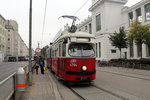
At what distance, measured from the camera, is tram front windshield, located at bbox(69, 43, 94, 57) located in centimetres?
1102

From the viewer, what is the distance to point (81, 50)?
440 inches

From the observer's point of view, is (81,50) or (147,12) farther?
(147,12)

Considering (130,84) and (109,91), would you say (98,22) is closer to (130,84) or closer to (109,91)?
(130,84)

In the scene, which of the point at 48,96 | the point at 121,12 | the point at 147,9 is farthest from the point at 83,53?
the point at 121,12

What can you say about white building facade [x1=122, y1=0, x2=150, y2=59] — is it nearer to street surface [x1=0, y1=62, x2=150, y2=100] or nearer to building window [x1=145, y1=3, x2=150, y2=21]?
building window [x1=145, y1=3, x2=150, y2=21]

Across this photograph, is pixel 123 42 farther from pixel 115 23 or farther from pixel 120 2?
pixel 120 2

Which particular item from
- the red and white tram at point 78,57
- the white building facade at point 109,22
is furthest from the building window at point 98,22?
the red and white tram at point 78,57

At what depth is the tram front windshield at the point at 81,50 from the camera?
11016mm

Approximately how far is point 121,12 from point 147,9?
10544mm

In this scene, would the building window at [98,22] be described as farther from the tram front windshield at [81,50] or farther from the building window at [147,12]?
the tram front windshield at [81,50]

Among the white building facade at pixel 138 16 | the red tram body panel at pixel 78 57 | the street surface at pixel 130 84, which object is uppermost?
the white building facade at pixel 138 16

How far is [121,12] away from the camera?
1813 inches

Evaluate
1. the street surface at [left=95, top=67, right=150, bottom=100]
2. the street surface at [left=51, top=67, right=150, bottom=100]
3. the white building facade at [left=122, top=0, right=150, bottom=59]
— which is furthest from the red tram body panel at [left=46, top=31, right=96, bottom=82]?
the white building facade at [left=122, top=0, right=150, bottom=59]

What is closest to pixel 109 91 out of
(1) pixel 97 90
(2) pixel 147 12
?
(1) pixel 97 90
